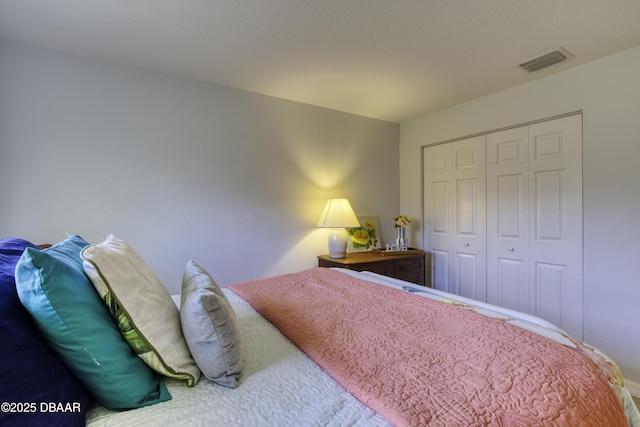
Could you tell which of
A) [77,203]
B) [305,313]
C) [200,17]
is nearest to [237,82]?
[200,17]

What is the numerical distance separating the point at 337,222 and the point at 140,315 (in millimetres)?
2136

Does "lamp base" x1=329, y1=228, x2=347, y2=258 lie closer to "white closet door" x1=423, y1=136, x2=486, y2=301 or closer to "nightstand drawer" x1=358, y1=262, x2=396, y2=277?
"nightstand drawer" x1=358, y1=262, x2=396, y2=277

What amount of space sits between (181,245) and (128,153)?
784 millimetres

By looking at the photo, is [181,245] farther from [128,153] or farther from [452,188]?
[452,188]

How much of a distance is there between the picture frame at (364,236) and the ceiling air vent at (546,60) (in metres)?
1.94

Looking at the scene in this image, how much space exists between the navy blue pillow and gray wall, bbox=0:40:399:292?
162 cm

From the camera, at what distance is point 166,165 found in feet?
7.41

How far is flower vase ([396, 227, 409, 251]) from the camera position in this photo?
3.25 metres

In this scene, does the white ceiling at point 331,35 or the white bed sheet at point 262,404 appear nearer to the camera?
the white bed sheet at point 262,404

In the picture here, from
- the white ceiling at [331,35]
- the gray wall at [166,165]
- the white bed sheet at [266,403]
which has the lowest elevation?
the white bed sheet at [266,403]

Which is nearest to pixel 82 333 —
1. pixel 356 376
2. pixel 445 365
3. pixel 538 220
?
pixel 356 376

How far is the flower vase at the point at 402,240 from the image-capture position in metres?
3.25

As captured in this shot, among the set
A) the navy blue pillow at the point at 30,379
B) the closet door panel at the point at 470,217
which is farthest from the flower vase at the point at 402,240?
the navy blue pillow at the point at 30,379

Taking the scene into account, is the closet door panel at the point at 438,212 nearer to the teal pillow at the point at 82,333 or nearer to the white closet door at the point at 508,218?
the white closet door at the point at 508,218
